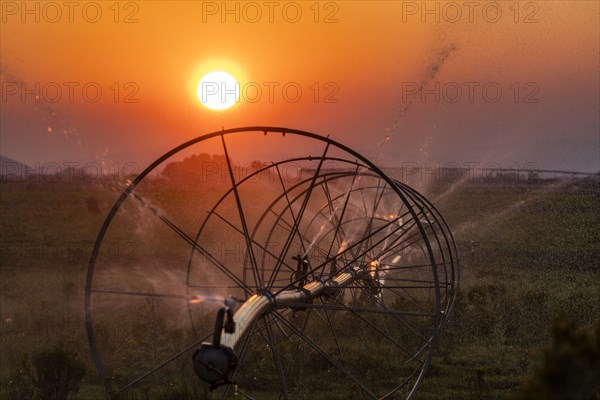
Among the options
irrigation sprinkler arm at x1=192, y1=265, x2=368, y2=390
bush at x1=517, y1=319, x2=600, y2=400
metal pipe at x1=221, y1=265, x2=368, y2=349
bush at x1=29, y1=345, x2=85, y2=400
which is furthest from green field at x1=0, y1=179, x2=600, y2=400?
bush at x1=517, y1=319, x2=600, y2=400

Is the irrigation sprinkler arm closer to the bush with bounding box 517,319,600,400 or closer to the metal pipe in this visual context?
the metal pipe

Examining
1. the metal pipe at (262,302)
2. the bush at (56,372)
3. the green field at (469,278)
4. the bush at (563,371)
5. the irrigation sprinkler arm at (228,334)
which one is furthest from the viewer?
the green field at (469,278)

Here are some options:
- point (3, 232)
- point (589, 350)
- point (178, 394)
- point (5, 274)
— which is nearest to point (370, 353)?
point (178, 394)

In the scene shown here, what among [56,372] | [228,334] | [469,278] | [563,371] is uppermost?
[469,278]

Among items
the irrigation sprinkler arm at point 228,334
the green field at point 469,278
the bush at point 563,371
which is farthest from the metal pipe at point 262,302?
the bush at point 563,371

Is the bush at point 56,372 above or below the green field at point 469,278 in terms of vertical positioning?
below

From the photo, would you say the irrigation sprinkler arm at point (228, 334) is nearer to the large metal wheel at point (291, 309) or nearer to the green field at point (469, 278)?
the large metal wheel at point (291, 309)

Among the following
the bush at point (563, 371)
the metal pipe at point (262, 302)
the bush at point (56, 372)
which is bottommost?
the bush at point (56, 372)

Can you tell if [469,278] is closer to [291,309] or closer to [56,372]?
[291,309]

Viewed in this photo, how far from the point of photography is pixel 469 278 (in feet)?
72.5

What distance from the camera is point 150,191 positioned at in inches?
1775

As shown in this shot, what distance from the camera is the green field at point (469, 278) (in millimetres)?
11664

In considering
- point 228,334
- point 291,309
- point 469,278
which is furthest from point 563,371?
point 469,278

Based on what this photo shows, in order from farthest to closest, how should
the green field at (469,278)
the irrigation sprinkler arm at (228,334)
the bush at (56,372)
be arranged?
the green field at (469,278)
the bush at (56,372)
the irrigation sprinkler arm at (228,334)
